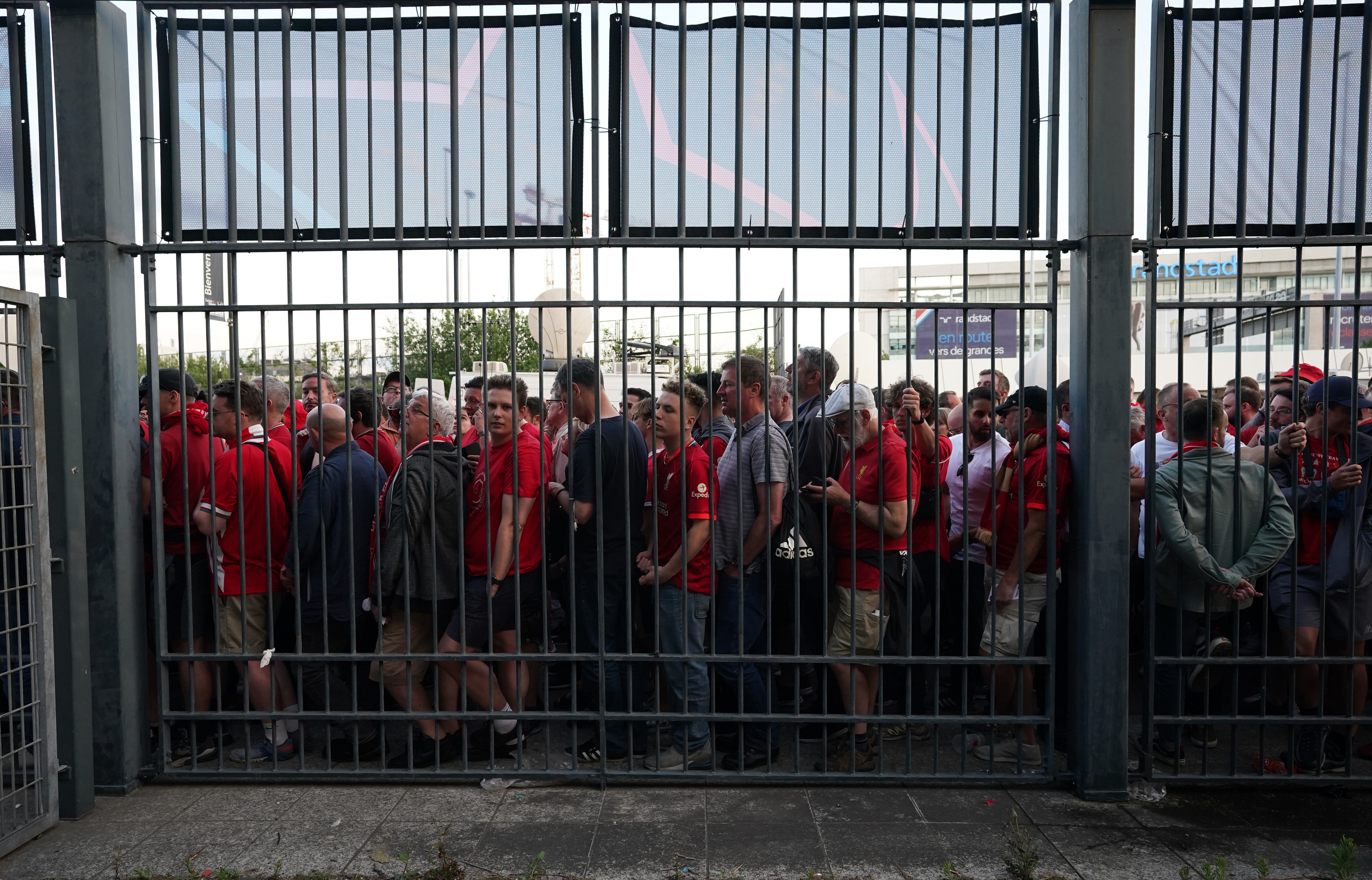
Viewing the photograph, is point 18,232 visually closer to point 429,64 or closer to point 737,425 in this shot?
point 429,64

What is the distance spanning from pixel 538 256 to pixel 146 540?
2520 millimetres

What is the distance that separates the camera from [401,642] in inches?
204

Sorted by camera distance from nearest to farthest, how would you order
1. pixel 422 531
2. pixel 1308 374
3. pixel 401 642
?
pixel 422 531, pixel 401 642, pixel 1308 374

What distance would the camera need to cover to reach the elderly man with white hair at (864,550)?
500cm

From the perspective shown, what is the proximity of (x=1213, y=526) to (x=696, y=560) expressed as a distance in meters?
2.46

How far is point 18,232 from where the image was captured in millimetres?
4812

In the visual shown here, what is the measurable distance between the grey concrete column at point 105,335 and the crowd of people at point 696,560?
18 cm

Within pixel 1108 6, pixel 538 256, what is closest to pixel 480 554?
pixel 538 256

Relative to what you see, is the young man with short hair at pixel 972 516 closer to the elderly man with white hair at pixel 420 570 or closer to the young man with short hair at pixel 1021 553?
the young man with short hair at pixel 1021 553

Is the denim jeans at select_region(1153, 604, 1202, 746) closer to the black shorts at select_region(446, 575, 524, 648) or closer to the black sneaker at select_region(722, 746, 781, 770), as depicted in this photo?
the black sneaker at select_region(722, 746, 781, 770)

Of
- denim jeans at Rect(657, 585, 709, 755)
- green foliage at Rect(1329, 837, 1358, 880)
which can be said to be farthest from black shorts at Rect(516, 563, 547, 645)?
green foliage at Rect(1329, 837, 1358, 880)

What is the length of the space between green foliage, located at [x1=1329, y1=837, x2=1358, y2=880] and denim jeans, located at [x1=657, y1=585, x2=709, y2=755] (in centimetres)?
259

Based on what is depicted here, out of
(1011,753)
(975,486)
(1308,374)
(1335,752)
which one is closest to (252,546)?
(975,486)

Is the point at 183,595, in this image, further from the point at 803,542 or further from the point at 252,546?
the point at 803,542
